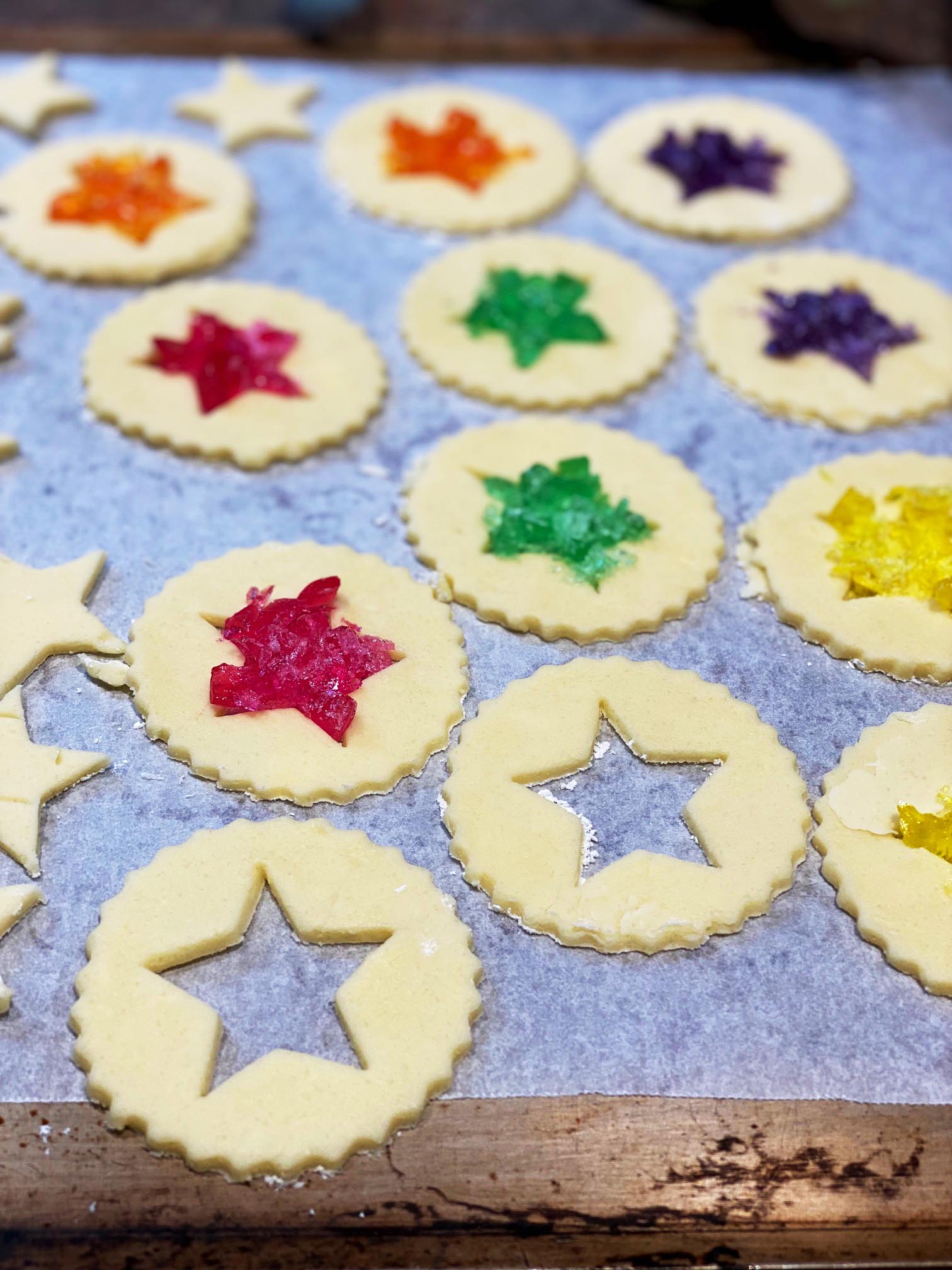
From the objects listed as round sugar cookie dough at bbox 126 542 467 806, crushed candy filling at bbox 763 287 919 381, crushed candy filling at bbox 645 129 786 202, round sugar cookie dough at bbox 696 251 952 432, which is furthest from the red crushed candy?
crushed candy filling at bbox 645 129 786 202

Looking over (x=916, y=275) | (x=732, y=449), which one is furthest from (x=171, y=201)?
(x=916, y=275)

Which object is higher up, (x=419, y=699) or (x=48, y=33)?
(x=48, y=33)

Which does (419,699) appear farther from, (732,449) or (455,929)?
(732,449)

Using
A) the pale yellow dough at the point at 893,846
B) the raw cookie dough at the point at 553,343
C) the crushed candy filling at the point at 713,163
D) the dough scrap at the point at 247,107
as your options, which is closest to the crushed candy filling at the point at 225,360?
the raw cookie dough at the point at 553,343

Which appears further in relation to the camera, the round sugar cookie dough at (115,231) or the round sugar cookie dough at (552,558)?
the round sugar cookie dough at (115,231)

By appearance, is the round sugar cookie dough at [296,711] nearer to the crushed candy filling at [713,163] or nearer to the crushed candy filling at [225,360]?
the crushed candy filling at [225,360]
